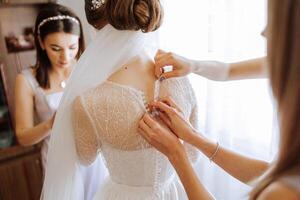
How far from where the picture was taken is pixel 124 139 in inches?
31.6

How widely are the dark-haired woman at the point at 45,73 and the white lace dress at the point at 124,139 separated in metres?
0.50

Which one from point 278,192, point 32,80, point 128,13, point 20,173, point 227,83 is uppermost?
point 128,13

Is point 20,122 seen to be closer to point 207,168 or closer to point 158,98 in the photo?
point 158,98

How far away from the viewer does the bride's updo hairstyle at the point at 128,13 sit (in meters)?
0.73

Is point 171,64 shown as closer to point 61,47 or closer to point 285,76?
point 285,76

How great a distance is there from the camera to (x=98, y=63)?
0.83 meters

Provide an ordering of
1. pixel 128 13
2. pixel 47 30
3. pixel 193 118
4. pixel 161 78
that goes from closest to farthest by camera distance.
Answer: pixel 128 13 → pixel 161 78 → pixel 193 118 → pixel 47 30

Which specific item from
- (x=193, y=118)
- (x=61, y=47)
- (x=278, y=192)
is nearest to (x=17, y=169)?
(x=61, y=47)

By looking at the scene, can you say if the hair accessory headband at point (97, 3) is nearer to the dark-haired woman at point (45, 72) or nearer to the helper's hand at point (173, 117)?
the helper's hand at point (173, 117)

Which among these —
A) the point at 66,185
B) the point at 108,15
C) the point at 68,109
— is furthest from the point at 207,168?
the point at 108,15

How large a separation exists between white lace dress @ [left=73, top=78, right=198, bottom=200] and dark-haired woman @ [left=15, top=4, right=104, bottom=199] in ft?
1.65

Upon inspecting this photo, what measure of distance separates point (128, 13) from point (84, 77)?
0.24 m

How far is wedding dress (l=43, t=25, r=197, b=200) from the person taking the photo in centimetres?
78

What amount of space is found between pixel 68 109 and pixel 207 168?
3.93 ft
